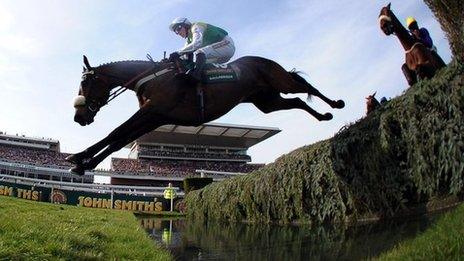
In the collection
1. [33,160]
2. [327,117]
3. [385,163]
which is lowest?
[385,163]

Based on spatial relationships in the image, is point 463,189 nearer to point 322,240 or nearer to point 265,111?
point 322,240

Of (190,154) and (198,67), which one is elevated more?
(190,154)

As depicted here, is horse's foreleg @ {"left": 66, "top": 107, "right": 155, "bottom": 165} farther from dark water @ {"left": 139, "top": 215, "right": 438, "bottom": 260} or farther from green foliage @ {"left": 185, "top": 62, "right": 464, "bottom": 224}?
green foliage @ {"left": 185, "top": 62, "right": 464, "bottom": 224}

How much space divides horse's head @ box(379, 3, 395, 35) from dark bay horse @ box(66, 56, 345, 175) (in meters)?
1.73

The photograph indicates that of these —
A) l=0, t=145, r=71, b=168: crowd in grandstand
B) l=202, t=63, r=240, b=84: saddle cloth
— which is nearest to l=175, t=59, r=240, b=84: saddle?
l=202, t=63, r=240, b=84: saddle cloth

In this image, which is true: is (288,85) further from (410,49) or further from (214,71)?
(410,49)

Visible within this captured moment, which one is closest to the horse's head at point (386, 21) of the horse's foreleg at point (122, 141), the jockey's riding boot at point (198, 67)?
the jockey's riding boot at point (198, 67)

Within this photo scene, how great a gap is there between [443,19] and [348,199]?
7.46 ft

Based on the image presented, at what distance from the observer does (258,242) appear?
586 cm

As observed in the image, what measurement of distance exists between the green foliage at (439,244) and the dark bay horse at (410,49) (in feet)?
9.84

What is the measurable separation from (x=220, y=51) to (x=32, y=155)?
148 ft

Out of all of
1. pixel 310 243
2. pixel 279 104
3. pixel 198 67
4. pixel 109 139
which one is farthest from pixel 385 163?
pixel 109 139

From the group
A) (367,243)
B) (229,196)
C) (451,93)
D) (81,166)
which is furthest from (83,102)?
(229,196)

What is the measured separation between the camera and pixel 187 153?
161ft
